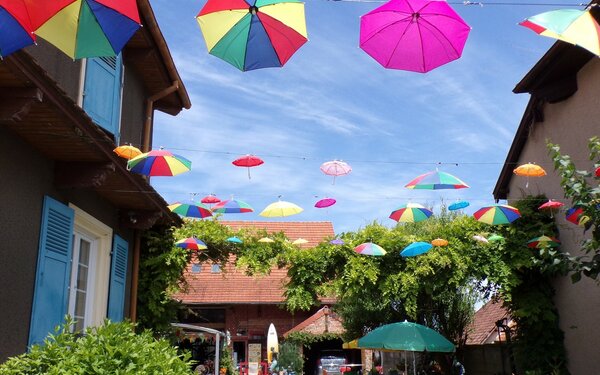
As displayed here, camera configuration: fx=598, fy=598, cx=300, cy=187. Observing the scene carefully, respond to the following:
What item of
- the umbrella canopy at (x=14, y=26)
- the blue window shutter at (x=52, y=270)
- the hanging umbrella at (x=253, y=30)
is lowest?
the blue window shutter at (x=52, y=270)

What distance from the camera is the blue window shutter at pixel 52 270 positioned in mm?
5598

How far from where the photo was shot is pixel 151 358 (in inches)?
172

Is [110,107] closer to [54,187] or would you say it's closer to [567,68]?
[54,187]

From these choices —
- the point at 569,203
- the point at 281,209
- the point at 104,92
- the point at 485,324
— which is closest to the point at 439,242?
the point at 569,203

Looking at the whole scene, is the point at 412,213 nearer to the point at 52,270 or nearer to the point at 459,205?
the point at 459,205

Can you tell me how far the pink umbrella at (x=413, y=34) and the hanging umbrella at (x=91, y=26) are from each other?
2112 millimetres

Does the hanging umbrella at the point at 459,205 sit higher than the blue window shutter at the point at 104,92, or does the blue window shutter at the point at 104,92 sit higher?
the blue window shutter at the point at 104,92

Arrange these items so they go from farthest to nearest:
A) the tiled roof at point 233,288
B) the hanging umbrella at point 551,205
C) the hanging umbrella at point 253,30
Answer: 1. the tiled roof at point 233,288
2. the hanging umbrella at point 551,205
3. the hanging umbrella at point 253,30

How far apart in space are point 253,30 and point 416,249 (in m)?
7.06

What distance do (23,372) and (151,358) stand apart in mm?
886

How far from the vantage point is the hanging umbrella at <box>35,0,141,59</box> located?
3828 millimetres

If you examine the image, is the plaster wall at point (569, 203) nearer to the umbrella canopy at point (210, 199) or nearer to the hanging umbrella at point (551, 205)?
the hanging umbrella at point (551, 205)

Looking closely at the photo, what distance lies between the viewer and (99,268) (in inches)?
293

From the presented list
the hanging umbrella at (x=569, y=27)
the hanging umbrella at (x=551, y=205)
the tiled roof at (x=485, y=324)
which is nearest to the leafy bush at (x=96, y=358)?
the hanging umbrella at (x=569, y=27)
